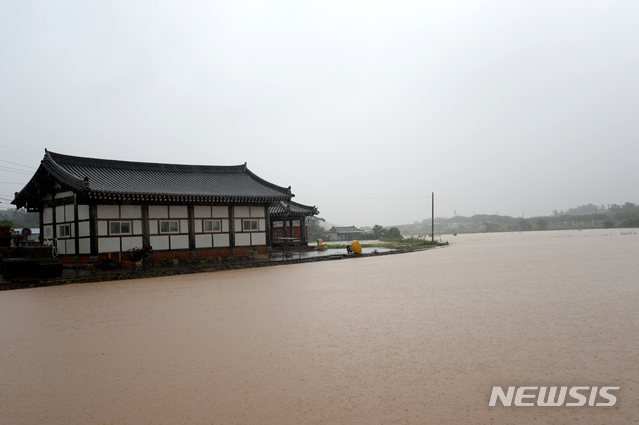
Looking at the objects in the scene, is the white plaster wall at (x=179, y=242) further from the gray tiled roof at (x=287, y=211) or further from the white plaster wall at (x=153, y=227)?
the gray tiled roof at (x=287, y=211)

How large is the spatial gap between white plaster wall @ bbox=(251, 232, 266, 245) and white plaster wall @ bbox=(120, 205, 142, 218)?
6.24 meters

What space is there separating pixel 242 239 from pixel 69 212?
8410mm

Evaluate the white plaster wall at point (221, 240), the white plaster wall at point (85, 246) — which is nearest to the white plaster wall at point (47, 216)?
the white plaster wall at point (85, 246)

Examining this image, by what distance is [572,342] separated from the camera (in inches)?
232

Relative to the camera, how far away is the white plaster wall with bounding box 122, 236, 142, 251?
60.3ft

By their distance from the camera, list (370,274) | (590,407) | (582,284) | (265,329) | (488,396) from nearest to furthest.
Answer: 1. (590,407)
2. (488,396)
3. (265,329)
4. (582,284)
5. (370,274)

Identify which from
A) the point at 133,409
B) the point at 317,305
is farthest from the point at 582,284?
the point at 133,409

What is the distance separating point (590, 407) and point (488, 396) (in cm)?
93

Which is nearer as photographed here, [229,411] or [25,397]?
[229,411]

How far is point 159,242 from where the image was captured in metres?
19.4

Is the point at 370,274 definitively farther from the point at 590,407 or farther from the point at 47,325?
the point at 590,407

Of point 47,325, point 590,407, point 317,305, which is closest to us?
point 590,407

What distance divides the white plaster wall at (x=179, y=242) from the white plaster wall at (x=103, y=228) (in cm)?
302

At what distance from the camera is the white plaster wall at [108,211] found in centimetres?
1780
